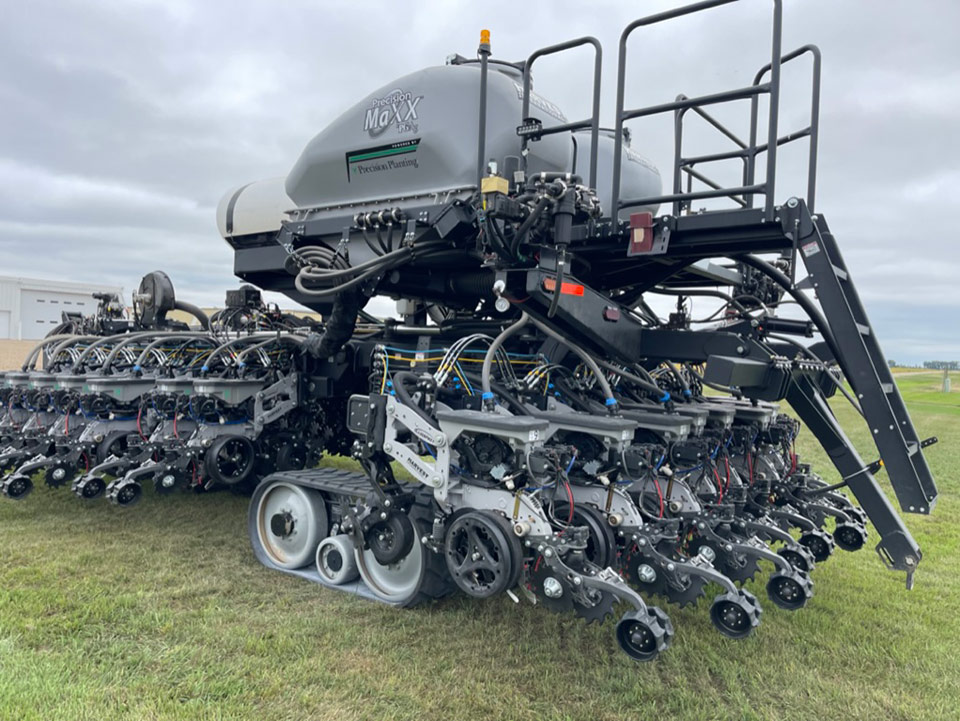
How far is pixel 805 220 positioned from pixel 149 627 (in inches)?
177

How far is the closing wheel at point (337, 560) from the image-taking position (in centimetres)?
511

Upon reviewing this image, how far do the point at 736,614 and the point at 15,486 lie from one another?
608 cm

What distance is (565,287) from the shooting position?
4.57m

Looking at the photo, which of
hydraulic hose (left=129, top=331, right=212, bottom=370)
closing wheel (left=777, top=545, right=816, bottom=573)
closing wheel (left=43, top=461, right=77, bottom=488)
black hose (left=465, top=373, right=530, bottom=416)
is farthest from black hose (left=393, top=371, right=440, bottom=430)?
closing wheel (left=43, top=461, right=77, bottom=488)

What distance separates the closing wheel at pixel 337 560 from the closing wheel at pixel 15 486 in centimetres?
310

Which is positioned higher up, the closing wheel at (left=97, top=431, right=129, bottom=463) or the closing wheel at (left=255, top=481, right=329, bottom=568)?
the closing wheel at (left=97, top=431, right=129, bottom=463)

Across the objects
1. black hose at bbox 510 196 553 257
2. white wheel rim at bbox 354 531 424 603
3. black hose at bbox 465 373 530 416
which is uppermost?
black hose at bbox 510 196 553 257

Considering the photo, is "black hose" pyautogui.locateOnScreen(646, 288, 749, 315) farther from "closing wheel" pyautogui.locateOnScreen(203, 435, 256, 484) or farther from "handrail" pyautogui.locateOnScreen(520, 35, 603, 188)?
"closing wheel" pyautogui.locateOnScreen(203, 435, 256, 484)

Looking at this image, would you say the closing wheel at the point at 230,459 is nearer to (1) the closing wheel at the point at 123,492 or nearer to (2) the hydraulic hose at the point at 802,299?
(1) the closing wheel at the point at 123,492

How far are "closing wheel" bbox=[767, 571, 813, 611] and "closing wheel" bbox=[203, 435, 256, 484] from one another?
4.37 meters

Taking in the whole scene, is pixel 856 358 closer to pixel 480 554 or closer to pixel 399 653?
pixel 480 554

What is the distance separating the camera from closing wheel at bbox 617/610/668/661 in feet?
11.7

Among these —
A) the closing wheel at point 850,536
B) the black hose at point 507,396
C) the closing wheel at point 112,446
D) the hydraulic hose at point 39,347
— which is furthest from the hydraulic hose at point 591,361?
the hydraulic hose at point 39,347

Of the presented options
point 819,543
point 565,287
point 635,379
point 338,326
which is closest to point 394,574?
point 338,326
